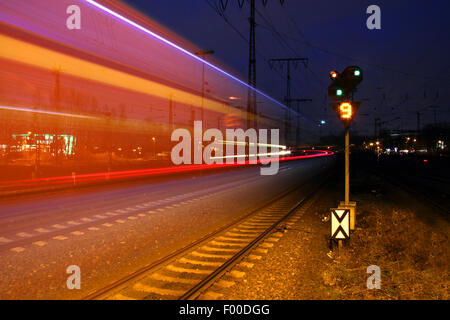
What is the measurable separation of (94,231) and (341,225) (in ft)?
20.7

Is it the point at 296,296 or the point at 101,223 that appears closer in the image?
the point at 296,296

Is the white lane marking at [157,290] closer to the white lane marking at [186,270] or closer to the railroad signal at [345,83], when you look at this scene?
the white lane marking at [186,270]

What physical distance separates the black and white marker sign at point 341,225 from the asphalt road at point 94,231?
337cm

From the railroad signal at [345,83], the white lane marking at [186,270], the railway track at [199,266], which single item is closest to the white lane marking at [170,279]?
the railway track at [199,266]

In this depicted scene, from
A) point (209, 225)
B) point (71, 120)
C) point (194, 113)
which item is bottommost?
point (209, 225)

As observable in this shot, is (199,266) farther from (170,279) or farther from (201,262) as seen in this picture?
(170,279)

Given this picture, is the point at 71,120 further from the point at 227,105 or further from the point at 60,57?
the point at 227,105

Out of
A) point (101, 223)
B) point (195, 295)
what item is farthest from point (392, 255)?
point (101, 223)

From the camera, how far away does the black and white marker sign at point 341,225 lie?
6.91 metres

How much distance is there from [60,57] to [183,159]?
62.4ft

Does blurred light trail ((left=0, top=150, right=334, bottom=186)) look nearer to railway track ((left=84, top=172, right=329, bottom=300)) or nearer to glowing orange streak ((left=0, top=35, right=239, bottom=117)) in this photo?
glowing orange streak ((left=0, top=35, right=239, bottom=117))

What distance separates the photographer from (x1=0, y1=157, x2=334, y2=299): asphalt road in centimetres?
561

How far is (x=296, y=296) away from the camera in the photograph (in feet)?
15.9
